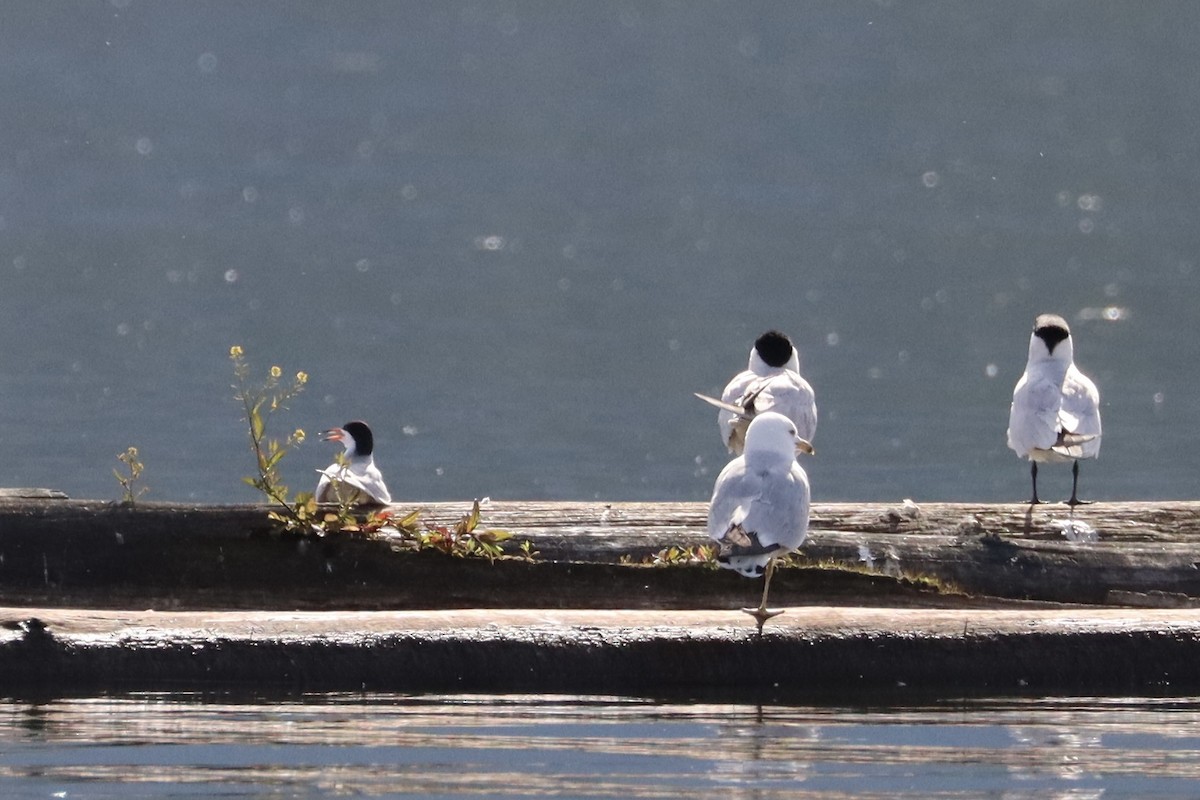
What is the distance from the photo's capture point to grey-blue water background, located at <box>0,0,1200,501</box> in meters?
29.9

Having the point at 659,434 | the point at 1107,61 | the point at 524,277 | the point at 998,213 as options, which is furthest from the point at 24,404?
the point at 1107,61

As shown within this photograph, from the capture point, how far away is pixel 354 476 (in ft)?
35.7

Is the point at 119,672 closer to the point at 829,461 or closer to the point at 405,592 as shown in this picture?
the point at 405,592

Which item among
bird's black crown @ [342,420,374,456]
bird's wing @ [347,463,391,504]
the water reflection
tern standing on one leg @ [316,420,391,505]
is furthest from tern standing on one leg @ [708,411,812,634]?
bird's black crown @ [342,420,374,456]

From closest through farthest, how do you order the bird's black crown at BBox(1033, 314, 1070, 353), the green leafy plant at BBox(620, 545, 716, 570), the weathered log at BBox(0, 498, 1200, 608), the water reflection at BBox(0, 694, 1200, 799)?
the water reflection at BBox(0, 694, 1200, 799)
the weathered log at BBox(0, 498, 1200, 608)
the green leafy plant at BBox(620, 545, 716, 570)
the bird's black crown at BBox(1033, 314, 1070, 353)

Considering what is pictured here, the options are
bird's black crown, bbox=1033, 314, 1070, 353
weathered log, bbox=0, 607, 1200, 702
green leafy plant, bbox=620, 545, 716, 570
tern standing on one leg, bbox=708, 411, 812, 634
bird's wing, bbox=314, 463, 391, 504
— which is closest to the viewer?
weathered log, bbox=0, 607, 1200, 702

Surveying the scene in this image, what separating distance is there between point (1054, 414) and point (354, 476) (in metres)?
3.48

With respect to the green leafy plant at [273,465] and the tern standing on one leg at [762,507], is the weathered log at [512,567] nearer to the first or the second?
the green leafy plant at [273,465]

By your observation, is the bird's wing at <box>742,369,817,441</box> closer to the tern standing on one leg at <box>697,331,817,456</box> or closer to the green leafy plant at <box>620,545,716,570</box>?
the tern standing on one leg at <box>697,331,817,456</box>

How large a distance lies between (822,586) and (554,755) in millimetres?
1698

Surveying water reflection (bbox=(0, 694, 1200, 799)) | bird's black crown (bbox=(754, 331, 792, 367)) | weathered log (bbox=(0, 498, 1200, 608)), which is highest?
bird's black crown (bbox=(754, 331, 792, 367))

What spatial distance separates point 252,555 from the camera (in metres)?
7.14

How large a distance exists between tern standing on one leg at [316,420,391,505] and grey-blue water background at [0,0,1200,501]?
7.72 meters

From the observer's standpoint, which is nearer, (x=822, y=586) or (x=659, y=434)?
(x=822, y=586)
